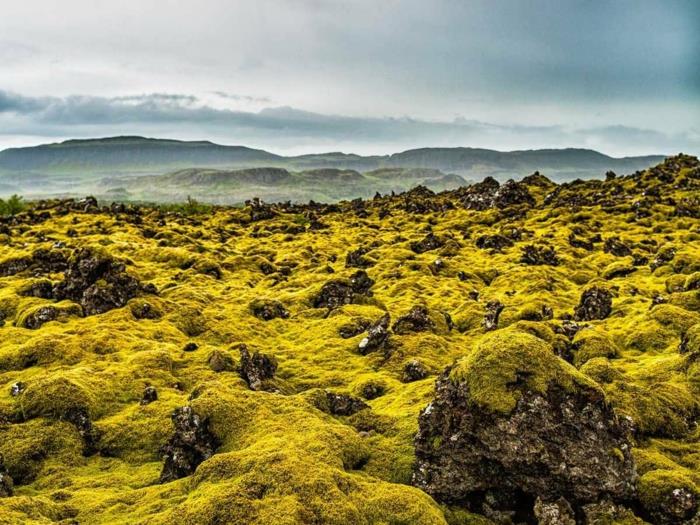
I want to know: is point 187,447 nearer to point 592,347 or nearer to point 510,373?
point 510,373

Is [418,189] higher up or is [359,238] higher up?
[418,189]

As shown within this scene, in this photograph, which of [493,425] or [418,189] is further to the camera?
[418,189]

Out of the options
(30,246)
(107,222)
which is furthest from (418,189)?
(30,246)

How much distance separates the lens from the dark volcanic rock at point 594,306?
30.3 meters

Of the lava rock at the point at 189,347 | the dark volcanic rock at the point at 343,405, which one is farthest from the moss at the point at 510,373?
the lava rock at the point at 189,347

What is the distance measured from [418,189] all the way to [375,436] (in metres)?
108

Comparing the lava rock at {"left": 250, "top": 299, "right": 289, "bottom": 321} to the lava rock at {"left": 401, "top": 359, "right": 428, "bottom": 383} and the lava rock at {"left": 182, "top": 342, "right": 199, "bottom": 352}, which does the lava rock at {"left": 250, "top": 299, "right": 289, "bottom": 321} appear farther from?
the lava rock at {"left": 401, "top": 359, "right": 428, "bottom": 383}

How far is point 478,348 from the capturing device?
44.8 ft

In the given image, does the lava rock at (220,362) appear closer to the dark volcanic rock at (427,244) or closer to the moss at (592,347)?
the moss at (592,347)

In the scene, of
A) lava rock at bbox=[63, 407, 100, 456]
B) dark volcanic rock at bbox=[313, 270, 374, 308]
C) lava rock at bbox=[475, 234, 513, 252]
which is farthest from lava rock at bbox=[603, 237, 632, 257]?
lava rock at bbox=[63, 407, 100, 456]

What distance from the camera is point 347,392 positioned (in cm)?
2052

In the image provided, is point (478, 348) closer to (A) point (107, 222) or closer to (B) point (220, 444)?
(B) point (220, 444)

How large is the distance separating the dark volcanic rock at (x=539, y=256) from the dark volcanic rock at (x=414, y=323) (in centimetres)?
2278

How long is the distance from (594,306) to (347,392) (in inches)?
680
